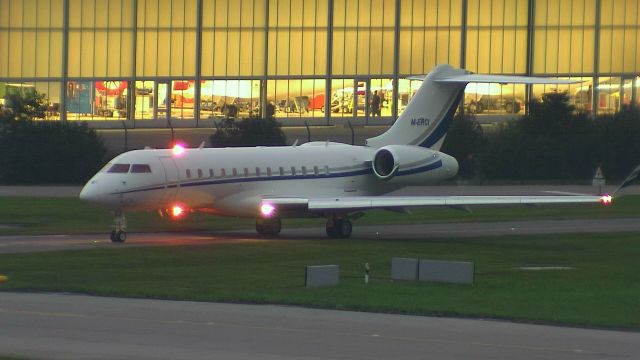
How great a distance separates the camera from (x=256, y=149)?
4178 cm

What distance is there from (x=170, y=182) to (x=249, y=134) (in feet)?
105

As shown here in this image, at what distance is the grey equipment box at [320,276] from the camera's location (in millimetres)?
25578

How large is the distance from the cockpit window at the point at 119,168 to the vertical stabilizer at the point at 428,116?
10.3 metres

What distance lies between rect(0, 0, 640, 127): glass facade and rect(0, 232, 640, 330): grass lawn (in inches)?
1838

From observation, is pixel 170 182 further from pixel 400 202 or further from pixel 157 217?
pixel 157 217

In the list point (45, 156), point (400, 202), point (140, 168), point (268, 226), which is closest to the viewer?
point (140, 168)

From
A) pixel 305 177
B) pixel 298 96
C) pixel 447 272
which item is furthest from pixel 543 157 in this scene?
pixel 447 272

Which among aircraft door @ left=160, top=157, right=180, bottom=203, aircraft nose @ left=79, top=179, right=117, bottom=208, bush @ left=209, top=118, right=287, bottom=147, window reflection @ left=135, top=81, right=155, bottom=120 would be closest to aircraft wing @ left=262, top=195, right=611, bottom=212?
aircraft door @ left=160, top=157, right=180, bottom=203

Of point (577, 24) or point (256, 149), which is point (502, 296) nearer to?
point (256, 149)

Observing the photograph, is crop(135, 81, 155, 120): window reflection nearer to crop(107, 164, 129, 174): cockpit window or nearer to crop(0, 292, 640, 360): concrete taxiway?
crop(107, 164, 129, 174): cockpit window

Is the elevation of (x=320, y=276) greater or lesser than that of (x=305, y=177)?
lesser

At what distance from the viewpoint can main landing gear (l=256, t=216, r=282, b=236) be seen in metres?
40.6

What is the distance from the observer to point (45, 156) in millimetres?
65562

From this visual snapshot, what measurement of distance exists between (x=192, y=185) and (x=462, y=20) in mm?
48303
